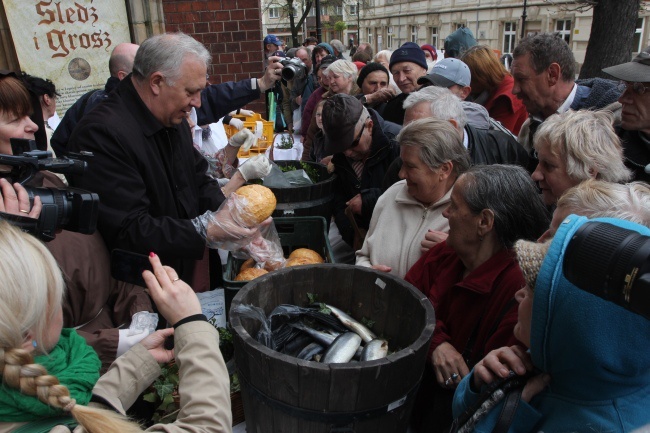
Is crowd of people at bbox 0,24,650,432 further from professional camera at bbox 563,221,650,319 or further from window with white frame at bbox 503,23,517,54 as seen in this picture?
window with white frame at bbox 503,23,517,54

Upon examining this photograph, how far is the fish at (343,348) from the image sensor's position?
1.74 metres

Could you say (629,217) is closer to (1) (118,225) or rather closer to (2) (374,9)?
(1) (118,225)

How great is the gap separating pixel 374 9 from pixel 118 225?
44.4 metres

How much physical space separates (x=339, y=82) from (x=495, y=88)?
5.96 ft

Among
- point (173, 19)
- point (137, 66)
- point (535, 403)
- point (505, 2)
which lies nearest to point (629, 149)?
point (535, 403)

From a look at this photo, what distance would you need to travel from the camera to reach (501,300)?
1.75 meters

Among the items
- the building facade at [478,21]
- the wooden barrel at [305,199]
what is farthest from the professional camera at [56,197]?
the building facade at [478,21]

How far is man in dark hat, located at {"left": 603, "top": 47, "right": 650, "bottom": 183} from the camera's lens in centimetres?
227

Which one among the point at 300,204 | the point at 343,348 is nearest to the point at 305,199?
the point at 300,204

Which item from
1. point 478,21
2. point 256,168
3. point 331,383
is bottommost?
point 331,383

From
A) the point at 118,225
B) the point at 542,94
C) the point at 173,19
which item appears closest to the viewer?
the point at 118,225

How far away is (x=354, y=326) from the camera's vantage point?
2.01m

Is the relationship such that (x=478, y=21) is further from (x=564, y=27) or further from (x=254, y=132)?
(x=254, y=132)

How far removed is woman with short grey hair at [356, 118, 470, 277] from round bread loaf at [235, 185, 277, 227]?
0.62 metres
